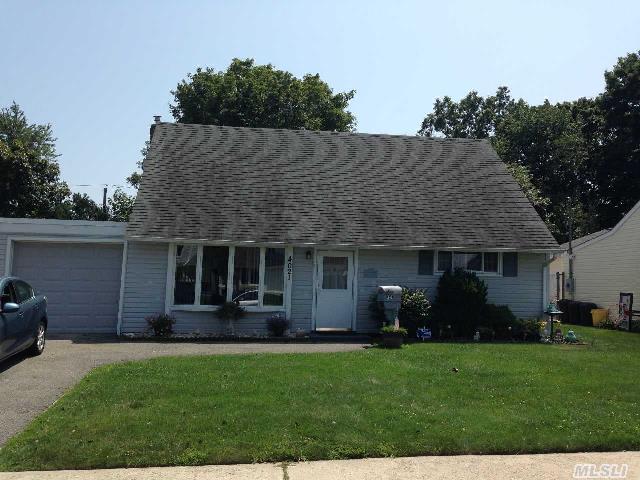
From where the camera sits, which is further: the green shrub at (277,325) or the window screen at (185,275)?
the window screen at (185,275)

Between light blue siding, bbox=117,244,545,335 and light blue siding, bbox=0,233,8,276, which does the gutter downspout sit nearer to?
light blue siding, bbox=117,244,545,335

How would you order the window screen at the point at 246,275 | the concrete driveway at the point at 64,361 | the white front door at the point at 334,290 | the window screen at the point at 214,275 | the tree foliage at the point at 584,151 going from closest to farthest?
the concrete driveway at the point at 64,361 → the window screen at the point at 214,275 → the window screen at the point at 246,275 → the white front door at the point at 334,290 → the tree foliage at the point at 584,151

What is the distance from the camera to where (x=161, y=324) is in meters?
14.3

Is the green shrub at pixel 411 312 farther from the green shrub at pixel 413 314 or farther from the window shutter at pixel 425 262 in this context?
the window shutter at pixel 425 262

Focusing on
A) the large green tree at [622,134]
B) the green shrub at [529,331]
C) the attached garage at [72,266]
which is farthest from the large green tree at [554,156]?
the attached garage at [72,266]

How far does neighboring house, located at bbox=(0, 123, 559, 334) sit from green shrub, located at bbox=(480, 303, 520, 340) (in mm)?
1011

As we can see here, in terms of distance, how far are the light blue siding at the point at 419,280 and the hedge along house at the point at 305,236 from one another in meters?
0.03

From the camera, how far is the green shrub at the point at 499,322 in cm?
1529

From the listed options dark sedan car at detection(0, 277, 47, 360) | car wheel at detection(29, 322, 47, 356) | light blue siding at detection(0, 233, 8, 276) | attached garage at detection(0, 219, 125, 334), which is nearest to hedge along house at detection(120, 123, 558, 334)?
attached garage at detection(0, 219, 125, 334)

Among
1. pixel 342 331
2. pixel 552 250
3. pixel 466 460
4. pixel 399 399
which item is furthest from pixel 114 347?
pixel 552 250

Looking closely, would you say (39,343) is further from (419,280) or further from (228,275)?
(419,280)

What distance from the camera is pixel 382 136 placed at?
20.9m

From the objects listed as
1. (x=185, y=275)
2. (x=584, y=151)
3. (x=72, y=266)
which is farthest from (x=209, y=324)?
(x=584, y=151)

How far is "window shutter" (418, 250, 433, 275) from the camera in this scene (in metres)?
16.2
